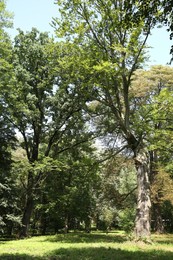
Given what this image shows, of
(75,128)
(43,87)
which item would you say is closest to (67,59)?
(43,87)

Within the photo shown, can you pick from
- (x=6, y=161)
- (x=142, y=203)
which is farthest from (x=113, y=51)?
(x=6, y=161)

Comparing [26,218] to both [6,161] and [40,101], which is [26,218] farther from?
[40,101]

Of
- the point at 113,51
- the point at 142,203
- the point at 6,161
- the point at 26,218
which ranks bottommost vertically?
the point at 26,218

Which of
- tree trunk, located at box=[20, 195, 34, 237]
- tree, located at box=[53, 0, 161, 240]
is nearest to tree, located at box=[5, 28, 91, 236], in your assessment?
tree trunk, located at box=[20, 195, 34, 237]

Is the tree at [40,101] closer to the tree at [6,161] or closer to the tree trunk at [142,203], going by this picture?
the tree at [6,161]

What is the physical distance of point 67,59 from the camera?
15945 mm

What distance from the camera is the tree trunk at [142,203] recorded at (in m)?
13.3

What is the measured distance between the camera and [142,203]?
1380cm

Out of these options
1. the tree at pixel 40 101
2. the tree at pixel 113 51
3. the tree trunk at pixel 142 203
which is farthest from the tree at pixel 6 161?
the tree trunk at pixel 142 203

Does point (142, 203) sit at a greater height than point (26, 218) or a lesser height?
greater

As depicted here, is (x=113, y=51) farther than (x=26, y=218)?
No

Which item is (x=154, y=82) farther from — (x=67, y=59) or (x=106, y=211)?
(x=106, y=211)

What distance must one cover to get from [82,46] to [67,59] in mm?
1167

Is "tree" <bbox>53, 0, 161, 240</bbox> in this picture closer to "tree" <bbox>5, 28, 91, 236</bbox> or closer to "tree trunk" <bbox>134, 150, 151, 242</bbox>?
"tree trunk" <bbox>134, 150, 151, 242</bbox>
